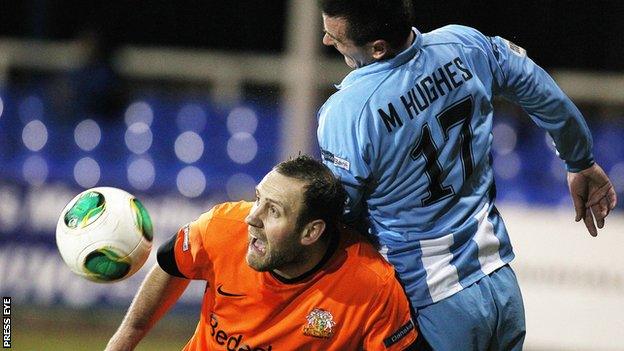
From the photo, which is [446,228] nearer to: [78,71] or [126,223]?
[126,223]

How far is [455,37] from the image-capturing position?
4.57 m

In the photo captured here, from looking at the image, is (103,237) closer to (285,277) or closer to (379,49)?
(285,277)

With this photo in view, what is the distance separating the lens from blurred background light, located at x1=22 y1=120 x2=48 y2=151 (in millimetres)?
10602

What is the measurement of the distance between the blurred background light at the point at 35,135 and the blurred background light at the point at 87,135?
0.30 metres

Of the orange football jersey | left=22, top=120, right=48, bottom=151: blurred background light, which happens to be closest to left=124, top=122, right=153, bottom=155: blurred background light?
left=22, top=120, right=48, bottom=151: blurred background light

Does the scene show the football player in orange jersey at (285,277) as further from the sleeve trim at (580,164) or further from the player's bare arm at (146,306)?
the sleeve trim at (580,164)

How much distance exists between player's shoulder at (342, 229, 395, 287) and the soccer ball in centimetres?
92

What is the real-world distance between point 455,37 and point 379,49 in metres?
0.42

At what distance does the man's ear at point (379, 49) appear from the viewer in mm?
4285

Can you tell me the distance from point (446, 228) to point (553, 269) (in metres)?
5.20

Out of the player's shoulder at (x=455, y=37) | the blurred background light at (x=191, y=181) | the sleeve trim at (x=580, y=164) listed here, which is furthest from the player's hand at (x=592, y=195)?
the blurred background light at (x=191, y=181)

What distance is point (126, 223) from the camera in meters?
4.75

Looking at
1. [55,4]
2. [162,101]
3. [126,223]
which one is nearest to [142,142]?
[162,101]

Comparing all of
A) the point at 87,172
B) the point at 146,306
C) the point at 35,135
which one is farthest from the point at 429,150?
the point at 35,135
